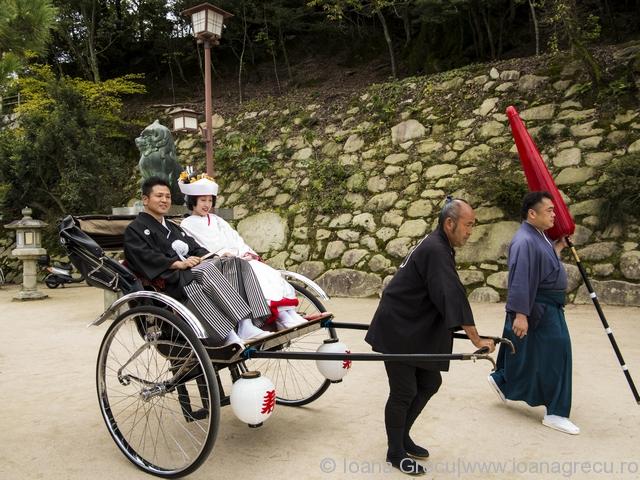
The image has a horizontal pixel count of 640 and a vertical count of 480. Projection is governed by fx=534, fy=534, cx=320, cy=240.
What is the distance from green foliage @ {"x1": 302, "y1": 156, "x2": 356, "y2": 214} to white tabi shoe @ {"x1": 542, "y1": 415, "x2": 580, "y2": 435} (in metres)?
6.08

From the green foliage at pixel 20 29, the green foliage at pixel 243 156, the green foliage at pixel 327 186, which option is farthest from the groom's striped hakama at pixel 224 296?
the green foliage at pixel 243 156

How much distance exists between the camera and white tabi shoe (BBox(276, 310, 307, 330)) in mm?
3010

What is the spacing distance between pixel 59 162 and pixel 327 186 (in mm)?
5884

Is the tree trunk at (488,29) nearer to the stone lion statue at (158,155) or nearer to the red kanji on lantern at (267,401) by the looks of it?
the stone lion statue at (158,155)

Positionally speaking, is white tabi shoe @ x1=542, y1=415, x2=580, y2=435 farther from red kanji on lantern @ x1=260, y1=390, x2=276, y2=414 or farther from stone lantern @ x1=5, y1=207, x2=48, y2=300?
stone lantern @ x1=5, y1=207, x2=48, y2=300

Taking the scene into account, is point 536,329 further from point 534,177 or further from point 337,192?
point 337,192

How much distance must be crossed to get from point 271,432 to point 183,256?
3.79 ft

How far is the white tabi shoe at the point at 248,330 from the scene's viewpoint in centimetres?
281

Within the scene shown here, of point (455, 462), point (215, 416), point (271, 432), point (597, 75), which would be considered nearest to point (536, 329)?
point (455, 462)

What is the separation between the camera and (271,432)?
3107 millimetres

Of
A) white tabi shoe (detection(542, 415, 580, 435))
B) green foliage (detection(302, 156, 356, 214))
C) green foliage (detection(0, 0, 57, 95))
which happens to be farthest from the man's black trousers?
green foliage (detection(302, 156, 356, 214))

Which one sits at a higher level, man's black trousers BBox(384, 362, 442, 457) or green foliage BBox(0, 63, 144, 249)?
green foliage BBox(0, 63, 144, 249)

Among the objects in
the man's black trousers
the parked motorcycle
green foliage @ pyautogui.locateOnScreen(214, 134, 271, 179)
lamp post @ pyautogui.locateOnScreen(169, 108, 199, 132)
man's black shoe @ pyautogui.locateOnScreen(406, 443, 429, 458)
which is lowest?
the parked motorcycle

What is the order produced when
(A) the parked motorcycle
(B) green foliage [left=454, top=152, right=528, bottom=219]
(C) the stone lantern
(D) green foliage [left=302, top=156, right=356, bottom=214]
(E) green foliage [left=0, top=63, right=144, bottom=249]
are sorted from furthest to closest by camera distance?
(E) green foliage [left=0, top=63, right=144, bottom=249] < (A) the parked motorcycle < (C) the stone lantern < (D) green foliage [left=302, top=156, right=356, bottom=214] < (B) green foliage [left=454, top=152, right=528, bottom=219]
